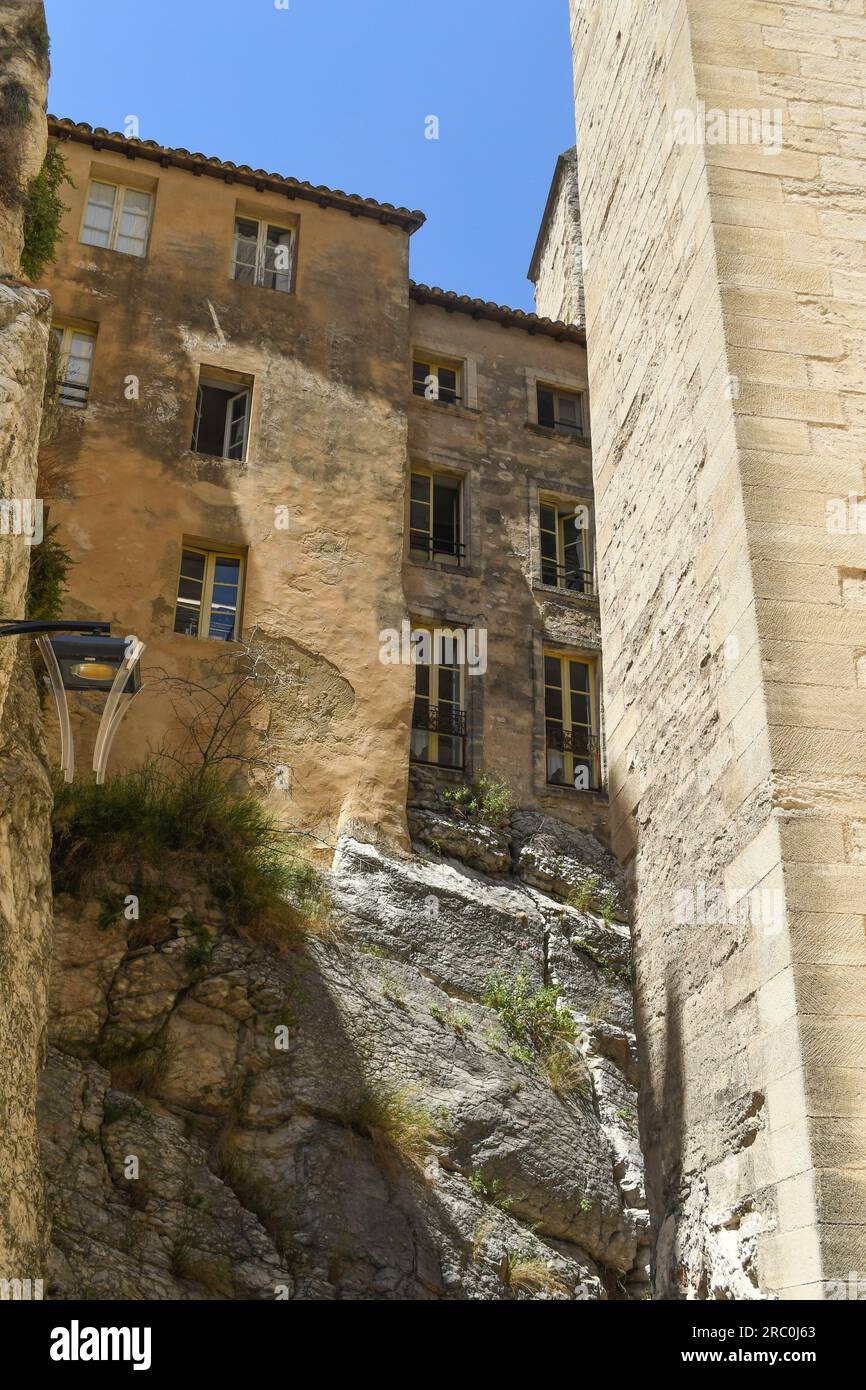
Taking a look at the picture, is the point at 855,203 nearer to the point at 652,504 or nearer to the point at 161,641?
the point at 652,504

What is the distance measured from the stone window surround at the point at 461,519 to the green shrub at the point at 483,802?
289 cm

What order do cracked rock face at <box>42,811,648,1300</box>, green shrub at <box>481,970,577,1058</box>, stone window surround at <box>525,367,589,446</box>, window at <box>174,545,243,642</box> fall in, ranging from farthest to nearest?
stone window surround at <box>525,367,589,446</box> → window at <box>174,545,243,642</box> → green shrub at <box>481,970,577,1058</box> → cracked rock face at <box>42,811,648,1300</box>

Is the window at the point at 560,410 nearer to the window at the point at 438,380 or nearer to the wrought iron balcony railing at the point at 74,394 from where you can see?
the window at the point at 438,380

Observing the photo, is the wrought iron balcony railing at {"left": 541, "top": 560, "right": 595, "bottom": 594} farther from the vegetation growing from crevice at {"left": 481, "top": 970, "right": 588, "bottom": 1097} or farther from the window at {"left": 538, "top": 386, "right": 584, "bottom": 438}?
the vegetation growing from crevice at {"left": 481, "top": 970, "right": 588, "bottom": 1097}

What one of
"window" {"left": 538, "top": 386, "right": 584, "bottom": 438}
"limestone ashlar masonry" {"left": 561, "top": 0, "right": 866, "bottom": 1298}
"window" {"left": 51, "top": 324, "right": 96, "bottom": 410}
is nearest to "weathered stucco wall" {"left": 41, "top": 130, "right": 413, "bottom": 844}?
"window" {"left": 51, "top": 324, "right": 96, "bottom": 410}

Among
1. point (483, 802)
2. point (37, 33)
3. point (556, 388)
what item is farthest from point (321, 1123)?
point (556, 388)

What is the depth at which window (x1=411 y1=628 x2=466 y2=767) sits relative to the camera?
15.7m

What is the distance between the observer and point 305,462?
1570 cm

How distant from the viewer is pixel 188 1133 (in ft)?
32.4

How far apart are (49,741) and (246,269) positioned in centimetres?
709

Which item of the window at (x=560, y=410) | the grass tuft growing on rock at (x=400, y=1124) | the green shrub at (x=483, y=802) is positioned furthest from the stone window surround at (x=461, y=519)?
the grass tuft growing on rock at (x=400, y=1124)

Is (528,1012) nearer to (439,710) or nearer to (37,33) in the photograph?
(439,710)

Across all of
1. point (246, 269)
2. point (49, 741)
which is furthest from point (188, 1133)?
point (246, 269)

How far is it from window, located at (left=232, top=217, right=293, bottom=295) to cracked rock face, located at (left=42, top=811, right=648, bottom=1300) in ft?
25.5
